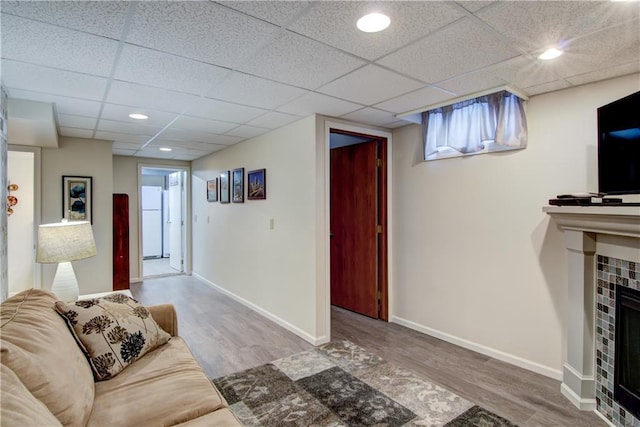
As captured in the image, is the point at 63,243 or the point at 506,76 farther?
the point at 63,243

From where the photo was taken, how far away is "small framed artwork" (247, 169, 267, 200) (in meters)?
4.04

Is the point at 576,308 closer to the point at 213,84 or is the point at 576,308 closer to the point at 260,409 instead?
the point at 260,409

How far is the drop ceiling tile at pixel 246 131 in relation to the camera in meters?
3.81

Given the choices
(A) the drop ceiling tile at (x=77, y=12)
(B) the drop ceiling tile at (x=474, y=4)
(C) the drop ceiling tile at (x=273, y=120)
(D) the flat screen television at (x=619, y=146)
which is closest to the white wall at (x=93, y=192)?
Answer: (C) the drop ceiling tile at (x=273, y=120)

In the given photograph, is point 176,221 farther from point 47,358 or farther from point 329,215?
point 47,358

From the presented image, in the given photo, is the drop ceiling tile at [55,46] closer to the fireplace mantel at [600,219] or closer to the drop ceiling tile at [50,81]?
the drop ceiling tile at [50,81]

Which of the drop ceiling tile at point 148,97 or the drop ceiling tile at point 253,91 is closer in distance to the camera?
the drop ceiling tile at point 253,91

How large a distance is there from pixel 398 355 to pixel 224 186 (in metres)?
3.44

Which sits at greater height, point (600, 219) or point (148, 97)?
point (148, 97)

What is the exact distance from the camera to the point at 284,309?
12.1ft

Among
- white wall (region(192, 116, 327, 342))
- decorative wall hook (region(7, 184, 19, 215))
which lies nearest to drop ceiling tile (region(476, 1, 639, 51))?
white wall (region(192, 116, 327, 342))

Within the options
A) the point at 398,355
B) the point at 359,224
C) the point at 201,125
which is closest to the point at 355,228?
the point at 359,224

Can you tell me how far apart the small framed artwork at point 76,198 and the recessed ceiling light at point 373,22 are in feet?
13.0

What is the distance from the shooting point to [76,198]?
4043 mm
